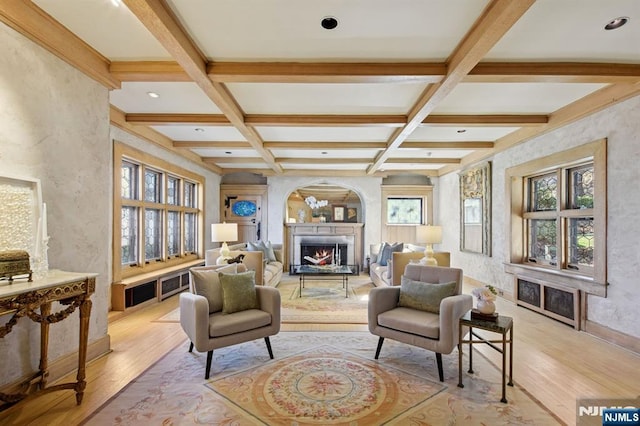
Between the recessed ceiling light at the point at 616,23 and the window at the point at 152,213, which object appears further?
the window at the point at 152,213

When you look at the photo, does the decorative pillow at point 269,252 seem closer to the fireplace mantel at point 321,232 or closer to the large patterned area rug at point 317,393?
the fireplace mantel at point 321,232

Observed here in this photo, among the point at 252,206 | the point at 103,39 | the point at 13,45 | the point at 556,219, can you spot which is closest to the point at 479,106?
the point at 556,219

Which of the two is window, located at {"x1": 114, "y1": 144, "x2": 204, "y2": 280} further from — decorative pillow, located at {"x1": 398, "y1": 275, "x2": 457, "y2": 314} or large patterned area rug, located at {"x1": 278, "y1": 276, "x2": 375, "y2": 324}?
decorative pillow, located at {"x1": 398, "y1": 275, "x2": 457, "y2": 314}

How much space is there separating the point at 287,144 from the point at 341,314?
2.96 meters

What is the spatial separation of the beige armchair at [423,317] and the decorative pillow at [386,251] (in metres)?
2.95

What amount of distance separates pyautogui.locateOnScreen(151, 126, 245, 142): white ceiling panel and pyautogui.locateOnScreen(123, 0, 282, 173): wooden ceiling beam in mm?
1294

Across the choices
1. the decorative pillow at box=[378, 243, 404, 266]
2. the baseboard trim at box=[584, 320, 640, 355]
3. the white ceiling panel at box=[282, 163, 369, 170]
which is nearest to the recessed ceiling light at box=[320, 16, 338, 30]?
the baseboard trim at box=[584, 320, 640, 355]

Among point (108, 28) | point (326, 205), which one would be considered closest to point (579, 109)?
point (108, 28)

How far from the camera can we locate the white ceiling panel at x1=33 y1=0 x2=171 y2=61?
2.17 m

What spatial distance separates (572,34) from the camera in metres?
2.38

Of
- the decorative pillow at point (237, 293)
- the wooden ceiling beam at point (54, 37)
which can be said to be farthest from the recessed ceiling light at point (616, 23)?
the wooden ceiling beam at point (54, 37)

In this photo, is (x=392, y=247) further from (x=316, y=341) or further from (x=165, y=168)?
(x=165, y=168)

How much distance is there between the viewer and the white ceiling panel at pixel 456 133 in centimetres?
476

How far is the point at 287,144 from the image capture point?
17.9 feet
